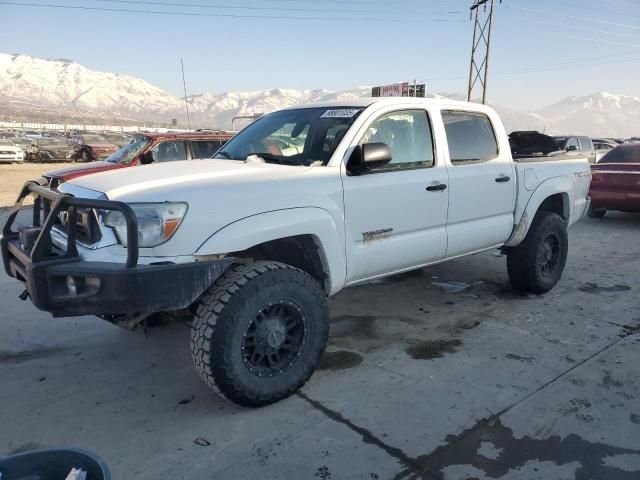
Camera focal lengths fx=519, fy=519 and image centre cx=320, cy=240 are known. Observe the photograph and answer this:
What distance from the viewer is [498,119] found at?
4.84 m

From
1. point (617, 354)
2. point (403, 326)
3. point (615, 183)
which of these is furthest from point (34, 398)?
point (615, 183)

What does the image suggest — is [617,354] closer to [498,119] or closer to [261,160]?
[498,119]

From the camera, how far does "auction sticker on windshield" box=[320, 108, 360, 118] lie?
377cm

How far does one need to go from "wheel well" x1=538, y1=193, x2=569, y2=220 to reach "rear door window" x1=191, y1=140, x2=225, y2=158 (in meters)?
6.21

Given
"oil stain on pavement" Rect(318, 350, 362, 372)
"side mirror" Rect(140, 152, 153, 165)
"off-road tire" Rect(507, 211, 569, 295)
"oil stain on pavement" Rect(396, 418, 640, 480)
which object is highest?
"side mirror" Rect(140, 152, 153, 165)

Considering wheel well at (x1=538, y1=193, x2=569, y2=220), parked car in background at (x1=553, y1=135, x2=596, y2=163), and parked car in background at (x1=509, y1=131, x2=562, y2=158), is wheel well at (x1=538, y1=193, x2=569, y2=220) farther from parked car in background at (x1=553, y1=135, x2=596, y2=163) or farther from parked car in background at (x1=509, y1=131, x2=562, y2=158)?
parked car in background at (x1=553, y1=135, x2=596, y2=163)

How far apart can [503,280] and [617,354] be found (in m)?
2.06

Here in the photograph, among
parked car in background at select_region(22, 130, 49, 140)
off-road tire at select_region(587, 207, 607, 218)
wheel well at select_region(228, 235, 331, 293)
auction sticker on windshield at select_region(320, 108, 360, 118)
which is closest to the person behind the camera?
wheel well at select_region(228, 235, 331, 293)

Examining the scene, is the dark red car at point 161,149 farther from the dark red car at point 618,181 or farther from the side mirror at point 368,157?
the dark red car at point 618,181

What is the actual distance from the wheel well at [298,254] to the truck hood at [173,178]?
0.44 metres

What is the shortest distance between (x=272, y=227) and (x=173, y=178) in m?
0.66

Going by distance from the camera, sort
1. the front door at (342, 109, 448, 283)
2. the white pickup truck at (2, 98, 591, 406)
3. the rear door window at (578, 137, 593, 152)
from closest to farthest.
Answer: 1. the white pickup truck at (2, 98, 591, 406)
2. the front door at (342, 109, 448, 283)
3. the rear door window at (578, 137, 593, 152)

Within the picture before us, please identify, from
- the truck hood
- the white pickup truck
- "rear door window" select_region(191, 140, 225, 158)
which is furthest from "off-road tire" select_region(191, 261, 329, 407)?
"rear door window" select_region(191, 140, 225, 158)

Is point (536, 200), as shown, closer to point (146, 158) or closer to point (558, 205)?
point (558, 205)
